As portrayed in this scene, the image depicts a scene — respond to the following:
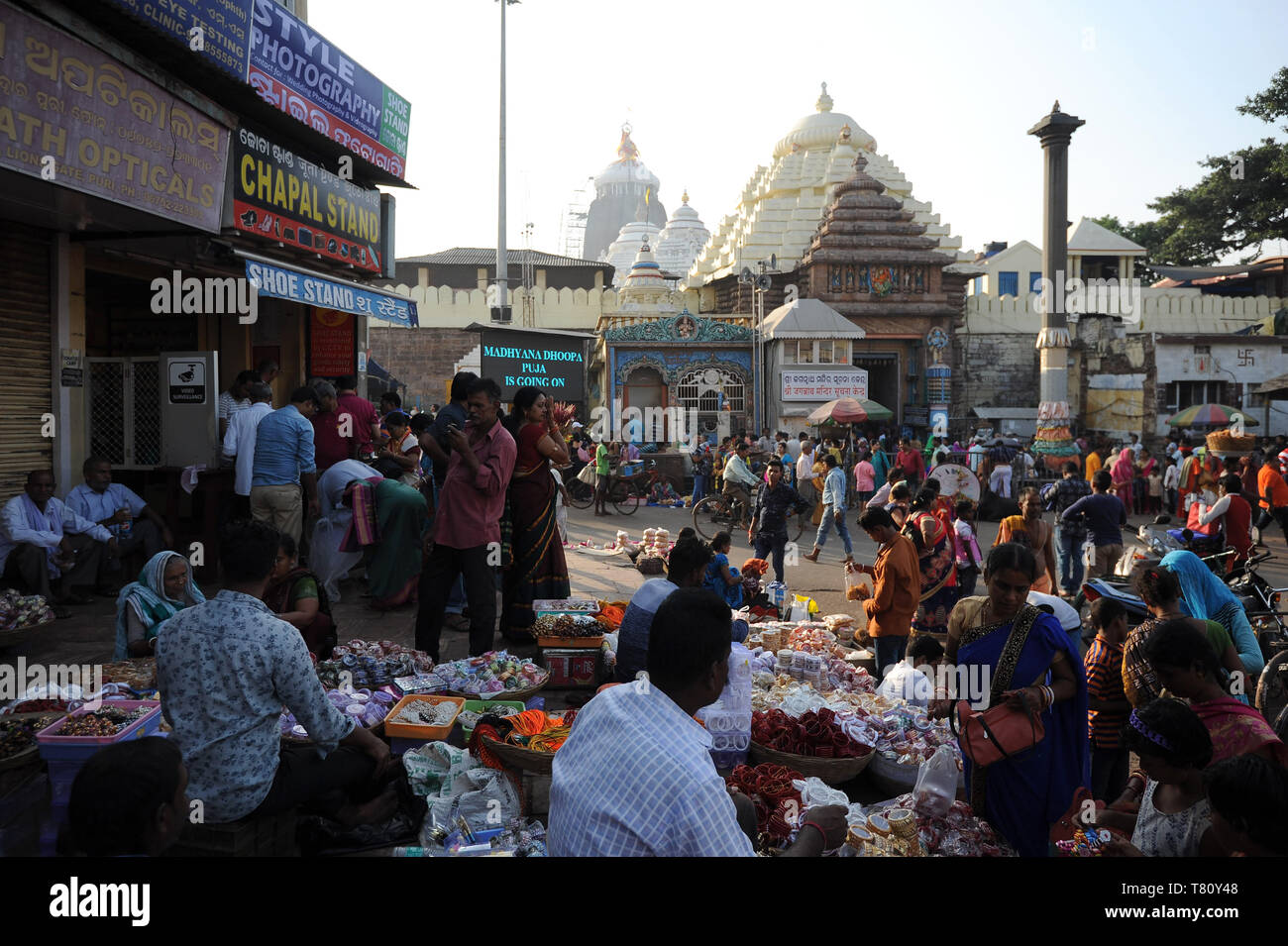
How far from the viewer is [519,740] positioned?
4.21m

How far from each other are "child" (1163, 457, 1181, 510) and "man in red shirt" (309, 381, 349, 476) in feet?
51.0

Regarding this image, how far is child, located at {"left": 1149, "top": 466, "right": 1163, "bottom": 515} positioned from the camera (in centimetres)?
1766

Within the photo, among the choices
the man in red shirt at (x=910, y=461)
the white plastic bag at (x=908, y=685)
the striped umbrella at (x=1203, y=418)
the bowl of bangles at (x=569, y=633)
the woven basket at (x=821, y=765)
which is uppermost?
the striped umbrella at (x=1203, y=418)

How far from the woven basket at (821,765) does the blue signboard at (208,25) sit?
21.4 ft

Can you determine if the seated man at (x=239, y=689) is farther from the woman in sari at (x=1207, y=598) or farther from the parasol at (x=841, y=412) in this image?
the parasol at (x=841, y=412)

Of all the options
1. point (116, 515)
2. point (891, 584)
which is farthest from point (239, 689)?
point (116, 515)

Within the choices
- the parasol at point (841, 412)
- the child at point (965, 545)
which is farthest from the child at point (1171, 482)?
the child at point (965, 545)

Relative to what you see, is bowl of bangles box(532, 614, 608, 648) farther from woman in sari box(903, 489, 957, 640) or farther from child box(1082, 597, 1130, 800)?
child box(1082, 597, 1130, 800)

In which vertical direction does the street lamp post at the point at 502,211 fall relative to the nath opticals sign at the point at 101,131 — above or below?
above

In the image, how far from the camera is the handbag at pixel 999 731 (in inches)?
131

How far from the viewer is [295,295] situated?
8.46m

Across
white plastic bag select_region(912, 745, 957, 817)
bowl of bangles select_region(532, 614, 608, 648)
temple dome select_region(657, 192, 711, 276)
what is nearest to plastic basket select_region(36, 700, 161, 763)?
bowl of bangles select_region(532, 614, 608, 648)

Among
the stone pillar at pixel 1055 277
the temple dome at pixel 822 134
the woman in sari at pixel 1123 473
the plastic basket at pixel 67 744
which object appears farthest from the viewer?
the temple dome at pixel 822 134
